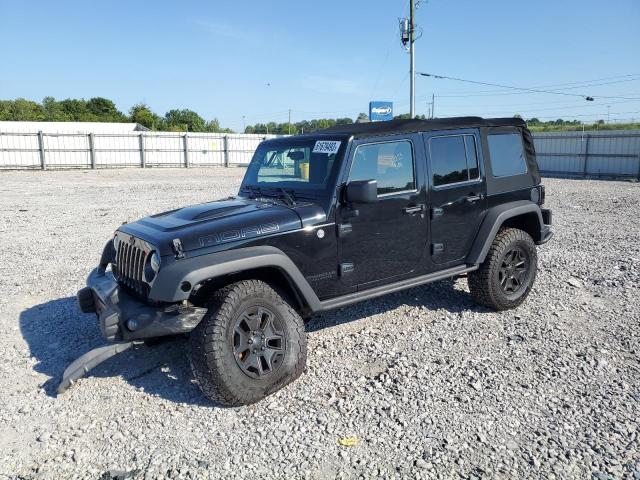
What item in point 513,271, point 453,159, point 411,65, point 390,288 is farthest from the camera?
point 411,65

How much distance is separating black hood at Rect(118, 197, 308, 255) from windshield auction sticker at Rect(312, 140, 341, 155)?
55 centimetres

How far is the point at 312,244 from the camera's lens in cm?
391

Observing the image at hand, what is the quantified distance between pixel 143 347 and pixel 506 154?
13.7 ft

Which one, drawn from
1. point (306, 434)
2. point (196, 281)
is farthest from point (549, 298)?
point (196, 281)

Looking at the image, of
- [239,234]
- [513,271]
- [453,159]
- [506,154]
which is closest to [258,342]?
[239,234]

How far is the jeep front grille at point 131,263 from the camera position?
368 centimetres

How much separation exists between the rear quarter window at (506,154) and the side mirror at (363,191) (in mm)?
1898

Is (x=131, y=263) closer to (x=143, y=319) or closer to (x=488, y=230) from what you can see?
(x=143, y=319)

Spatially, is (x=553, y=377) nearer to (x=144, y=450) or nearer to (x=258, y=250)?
(x=258, y=250)

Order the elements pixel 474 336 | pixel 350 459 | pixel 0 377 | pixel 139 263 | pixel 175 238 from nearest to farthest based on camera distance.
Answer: pixel 350 459
pixel 175 238
pixel 139 263
pixel 0 377
pixel 474 336

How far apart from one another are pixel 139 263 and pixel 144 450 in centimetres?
133

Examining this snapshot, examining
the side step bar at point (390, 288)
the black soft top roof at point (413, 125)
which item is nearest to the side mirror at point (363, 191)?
the black soft top roof at point (413, 125)

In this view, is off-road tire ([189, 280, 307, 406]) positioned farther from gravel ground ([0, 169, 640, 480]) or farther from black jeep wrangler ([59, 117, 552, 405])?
gravel ground ([0, 169, 640, 480])

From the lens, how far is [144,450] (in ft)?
10.0
